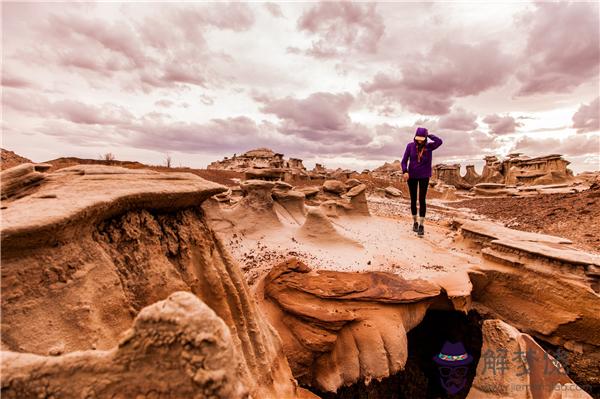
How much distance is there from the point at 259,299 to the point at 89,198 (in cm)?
240

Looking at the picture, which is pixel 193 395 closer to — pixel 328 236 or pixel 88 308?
pixel 88 308

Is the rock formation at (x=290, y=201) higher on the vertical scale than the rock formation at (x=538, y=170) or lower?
lower

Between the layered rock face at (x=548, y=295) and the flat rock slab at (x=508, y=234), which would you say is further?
the flat rock slab at (x=508, y=234)

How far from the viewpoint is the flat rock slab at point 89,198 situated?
4.15 feet

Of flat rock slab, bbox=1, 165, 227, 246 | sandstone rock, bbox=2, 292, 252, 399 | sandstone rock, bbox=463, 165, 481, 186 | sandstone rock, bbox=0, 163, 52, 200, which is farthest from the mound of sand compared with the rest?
sandstone rock, bbox=463, 165, 481, 186

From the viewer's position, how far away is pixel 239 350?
7.21ft

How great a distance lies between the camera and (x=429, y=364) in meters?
3.93

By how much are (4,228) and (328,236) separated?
15.2 ft

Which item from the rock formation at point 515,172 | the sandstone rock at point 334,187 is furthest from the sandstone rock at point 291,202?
the rock formation at point 515,172

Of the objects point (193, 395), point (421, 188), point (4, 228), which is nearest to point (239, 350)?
point (193, 395)

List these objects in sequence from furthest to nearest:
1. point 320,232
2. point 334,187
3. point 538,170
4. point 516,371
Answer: point 538,170 → point 334,187 → point 320,232 → point 516,371

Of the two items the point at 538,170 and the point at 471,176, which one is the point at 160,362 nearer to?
the point at 538,170

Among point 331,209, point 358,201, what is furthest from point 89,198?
point 358,201

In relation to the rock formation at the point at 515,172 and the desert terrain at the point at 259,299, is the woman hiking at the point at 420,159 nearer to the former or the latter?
the desert terrain at the point at 259,299
